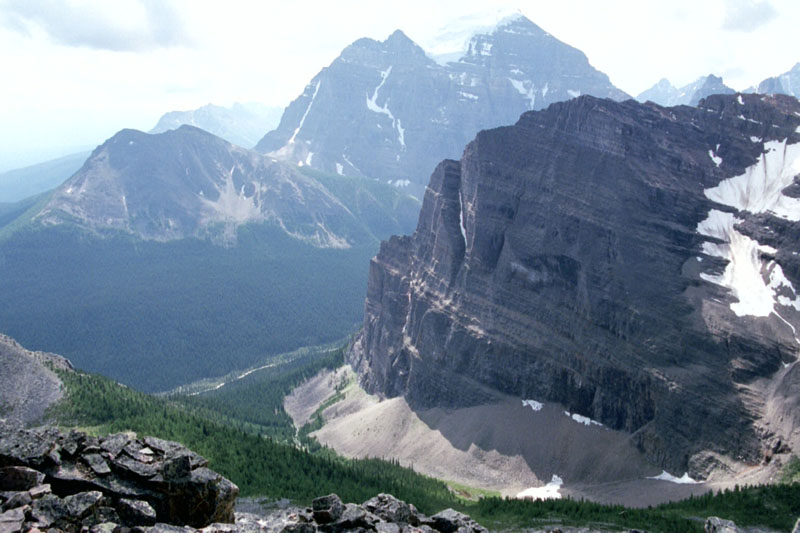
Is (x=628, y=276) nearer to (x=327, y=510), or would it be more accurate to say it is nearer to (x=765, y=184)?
(x=765, y=184)

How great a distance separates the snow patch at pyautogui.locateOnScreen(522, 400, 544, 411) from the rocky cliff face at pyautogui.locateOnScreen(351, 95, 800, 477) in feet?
3.61

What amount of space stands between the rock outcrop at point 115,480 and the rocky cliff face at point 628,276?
335ft

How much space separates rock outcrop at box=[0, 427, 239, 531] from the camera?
36.7 meters

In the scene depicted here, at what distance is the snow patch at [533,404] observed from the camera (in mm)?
143750

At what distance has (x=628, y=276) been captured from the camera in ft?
465

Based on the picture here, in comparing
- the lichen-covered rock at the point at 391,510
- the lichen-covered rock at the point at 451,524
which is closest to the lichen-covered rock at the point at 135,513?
the lichen-covered rock at the point at 391,510

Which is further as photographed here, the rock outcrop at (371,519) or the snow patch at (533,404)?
the snow patch at (533,404)

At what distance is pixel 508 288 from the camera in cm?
15338

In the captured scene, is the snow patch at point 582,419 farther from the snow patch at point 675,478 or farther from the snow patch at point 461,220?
the snow patch at point 461,220

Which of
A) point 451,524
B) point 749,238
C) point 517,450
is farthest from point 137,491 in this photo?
point 749,238

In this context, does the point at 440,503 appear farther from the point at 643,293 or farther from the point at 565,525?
the point at 643,293

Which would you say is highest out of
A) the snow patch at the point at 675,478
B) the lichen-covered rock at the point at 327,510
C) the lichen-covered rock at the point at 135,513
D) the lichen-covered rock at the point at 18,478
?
the lichen-covered rock at the point at 18,478

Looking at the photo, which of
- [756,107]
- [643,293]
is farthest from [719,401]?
[756,107]

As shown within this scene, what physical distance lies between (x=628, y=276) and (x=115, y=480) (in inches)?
4756
